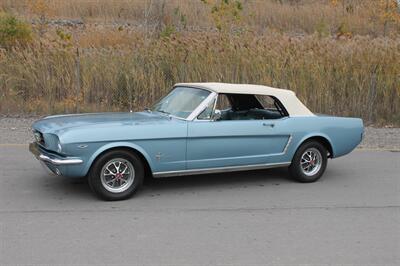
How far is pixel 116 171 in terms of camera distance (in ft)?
19.2

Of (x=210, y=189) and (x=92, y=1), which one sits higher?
(x=92, y=1)

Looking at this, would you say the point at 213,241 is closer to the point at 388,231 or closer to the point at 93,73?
the point at 388,231

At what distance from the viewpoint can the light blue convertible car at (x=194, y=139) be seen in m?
5.70

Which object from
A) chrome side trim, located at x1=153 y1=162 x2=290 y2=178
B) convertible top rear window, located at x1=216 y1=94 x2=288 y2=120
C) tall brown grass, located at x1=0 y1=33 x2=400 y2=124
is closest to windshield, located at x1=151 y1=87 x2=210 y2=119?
convertible top rear window, located at x1=216 y1=94 x2=288 y2=120

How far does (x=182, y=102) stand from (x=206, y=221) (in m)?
2.01

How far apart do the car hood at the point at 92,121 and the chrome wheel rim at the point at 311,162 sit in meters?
2.01

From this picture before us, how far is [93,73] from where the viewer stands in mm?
13492

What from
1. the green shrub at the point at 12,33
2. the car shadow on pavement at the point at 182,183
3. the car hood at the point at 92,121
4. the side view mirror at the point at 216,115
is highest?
the green shrub at the point at 12,33

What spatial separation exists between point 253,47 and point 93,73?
456cm

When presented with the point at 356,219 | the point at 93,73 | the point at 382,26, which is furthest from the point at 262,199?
the point at 382,26

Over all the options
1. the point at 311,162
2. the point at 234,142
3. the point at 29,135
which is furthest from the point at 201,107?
the point at 29,135

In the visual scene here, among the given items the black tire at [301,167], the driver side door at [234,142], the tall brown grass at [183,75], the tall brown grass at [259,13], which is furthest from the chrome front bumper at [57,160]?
the tall brown grass at [259,13]

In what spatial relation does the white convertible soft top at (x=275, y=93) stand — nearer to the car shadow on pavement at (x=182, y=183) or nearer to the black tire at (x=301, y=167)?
the black tire at (x=301, y=167)

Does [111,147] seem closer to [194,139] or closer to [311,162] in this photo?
[194,139]
